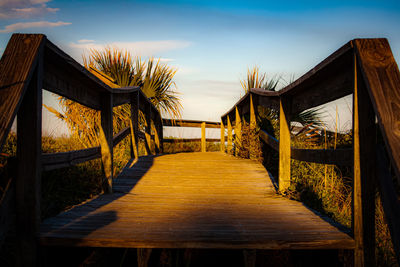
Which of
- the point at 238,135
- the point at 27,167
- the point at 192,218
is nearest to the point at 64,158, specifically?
the point at 27,167

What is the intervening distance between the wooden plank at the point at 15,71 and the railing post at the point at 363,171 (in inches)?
79.5

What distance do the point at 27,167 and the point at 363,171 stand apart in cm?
218

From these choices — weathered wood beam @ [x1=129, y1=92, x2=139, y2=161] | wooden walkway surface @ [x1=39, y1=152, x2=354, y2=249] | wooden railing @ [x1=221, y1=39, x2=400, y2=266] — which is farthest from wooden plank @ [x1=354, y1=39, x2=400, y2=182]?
weathered wood beam @ [x1=129, y1=92, x2=139, y2=161]

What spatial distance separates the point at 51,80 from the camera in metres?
2.24

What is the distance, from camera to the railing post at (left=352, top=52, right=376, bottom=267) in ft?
6.01

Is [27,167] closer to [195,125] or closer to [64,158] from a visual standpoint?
[64,158]

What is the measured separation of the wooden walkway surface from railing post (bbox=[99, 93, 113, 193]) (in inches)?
8.4

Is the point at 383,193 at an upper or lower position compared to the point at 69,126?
lower

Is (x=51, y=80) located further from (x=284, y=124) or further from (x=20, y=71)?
(x=284, y=124)

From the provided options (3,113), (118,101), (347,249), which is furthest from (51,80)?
(347,249)

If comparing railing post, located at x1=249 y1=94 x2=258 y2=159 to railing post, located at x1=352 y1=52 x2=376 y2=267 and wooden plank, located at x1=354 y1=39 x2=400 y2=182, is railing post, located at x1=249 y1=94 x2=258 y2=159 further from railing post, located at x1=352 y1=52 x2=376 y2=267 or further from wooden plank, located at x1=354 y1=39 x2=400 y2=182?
wooden plank, located at x1=354 y1=39 x2=400 y2=182

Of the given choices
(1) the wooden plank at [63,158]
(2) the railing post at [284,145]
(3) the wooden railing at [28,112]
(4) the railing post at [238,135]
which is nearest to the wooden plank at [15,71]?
(3) the wooden railing at [28,112]

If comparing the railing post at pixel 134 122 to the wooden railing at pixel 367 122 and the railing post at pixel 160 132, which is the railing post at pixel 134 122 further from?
the railing post at pixel 160 132

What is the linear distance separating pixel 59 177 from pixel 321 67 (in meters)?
3.34
